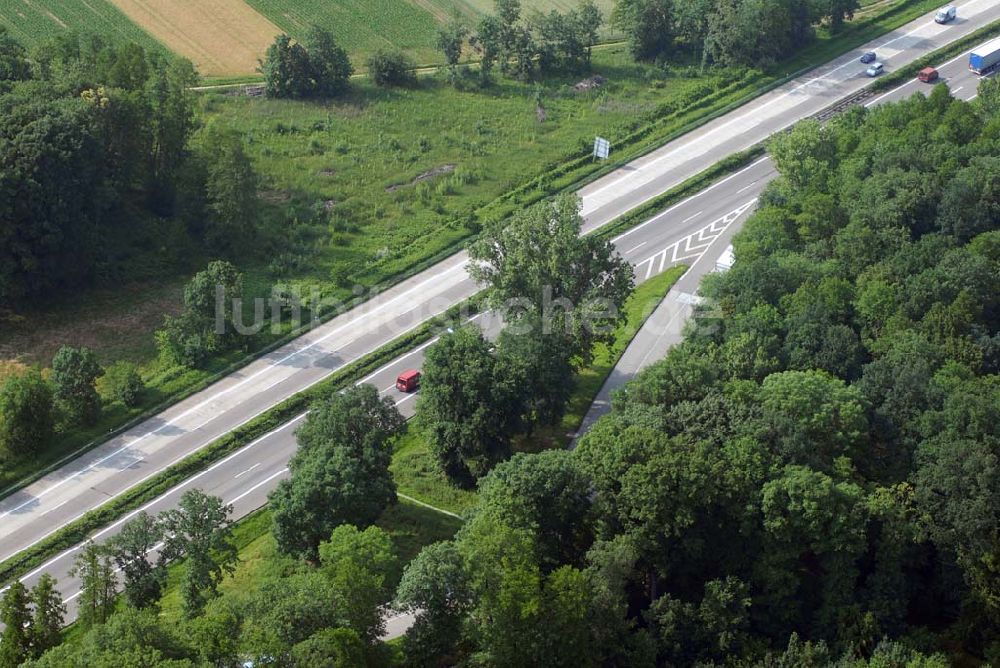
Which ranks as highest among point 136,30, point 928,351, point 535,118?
point 136,30

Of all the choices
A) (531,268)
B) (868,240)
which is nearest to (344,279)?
(531,268)

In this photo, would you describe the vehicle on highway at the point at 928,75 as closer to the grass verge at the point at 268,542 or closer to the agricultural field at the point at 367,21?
Result: the agricultural field at the point at 367,21

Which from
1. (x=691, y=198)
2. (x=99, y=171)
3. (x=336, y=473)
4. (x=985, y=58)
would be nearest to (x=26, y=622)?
(x=336, y=473)

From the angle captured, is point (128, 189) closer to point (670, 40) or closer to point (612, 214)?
point (612, 214)

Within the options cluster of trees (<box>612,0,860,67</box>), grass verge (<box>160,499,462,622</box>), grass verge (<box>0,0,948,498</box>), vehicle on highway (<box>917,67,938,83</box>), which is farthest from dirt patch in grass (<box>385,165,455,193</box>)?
vehicle on highway (<box>917,67,938,83</box>)

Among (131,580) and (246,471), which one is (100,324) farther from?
(131,580)

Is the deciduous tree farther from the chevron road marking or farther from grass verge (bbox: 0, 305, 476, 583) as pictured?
the chevron road marking
